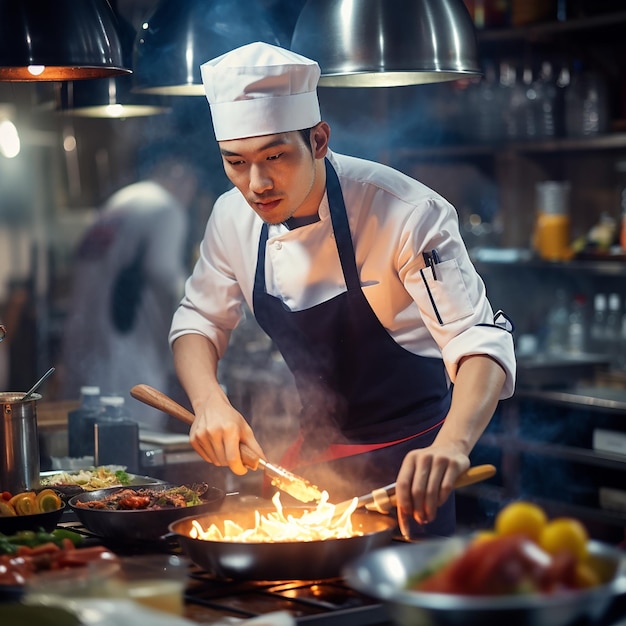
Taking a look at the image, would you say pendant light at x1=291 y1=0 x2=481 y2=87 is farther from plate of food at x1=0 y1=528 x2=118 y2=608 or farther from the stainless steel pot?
plate of food at x1=0 y1=528 x2=118 y2=608

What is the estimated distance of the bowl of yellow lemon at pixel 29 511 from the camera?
2092mm

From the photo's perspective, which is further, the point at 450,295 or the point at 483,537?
the point at 450,295

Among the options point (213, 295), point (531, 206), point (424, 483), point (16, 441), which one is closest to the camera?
point (424, 483)

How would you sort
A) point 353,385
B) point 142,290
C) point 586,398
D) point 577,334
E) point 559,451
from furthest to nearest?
point 142,290, point 577,334, point 559,451, point 586,398, point 353,385

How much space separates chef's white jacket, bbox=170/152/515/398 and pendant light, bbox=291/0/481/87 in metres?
0.35

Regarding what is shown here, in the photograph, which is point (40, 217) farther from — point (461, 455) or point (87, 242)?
point (461, 455)

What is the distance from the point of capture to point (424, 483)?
192 cm

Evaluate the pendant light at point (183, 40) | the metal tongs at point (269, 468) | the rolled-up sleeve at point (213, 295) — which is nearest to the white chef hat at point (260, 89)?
the pendant light at point (183, 40)

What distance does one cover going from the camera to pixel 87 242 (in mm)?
5414

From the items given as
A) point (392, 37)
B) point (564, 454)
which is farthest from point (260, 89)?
point (564, 454)

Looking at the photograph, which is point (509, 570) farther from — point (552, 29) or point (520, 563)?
point (552, 29)

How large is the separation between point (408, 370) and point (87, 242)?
3.01 m

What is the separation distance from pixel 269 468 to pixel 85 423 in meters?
1.01

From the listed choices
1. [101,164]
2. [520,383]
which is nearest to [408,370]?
[520,383]
